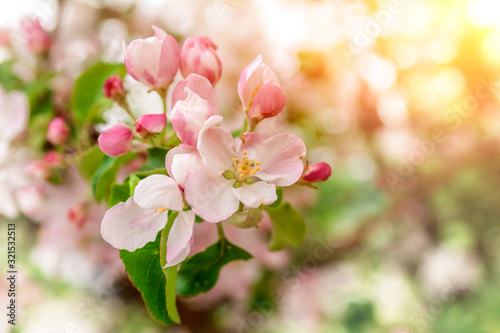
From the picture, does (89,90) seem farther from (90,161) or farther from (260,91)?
(260,91)

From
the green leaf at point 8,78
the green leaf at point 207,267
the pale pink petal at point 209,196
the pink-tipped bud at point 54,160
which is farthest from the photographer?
the green leaf at point 8,78

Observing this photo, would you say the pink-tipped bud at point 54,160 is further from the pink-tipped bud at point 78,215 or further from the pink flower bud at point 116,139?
the pink flower bud at point 116,139

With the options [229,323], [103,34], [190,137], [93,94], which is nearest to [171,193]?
[190,137]

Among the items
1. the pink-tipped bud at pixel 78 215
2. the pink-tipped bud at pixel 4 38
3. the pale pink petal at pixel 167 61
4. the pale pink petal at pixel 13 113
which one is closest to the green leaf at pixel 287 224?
the pale pink petal at pixel 167 61

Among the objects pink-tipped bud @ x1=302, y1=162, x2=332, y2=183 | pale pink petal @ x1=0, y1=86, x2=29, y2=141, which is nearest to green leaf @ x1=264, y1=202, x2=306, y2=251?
pink-tipped bud @ x1=302, y1=162, x2=332, y2=183

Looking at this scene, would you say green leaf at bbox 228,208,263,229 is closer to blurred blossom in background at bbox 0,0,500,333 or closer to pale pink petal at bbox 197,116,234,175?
pale pink petal at bbox 197,116,234,175

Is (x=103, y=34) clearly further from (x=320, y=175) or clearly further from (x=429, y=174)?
(x=429, y=174)
